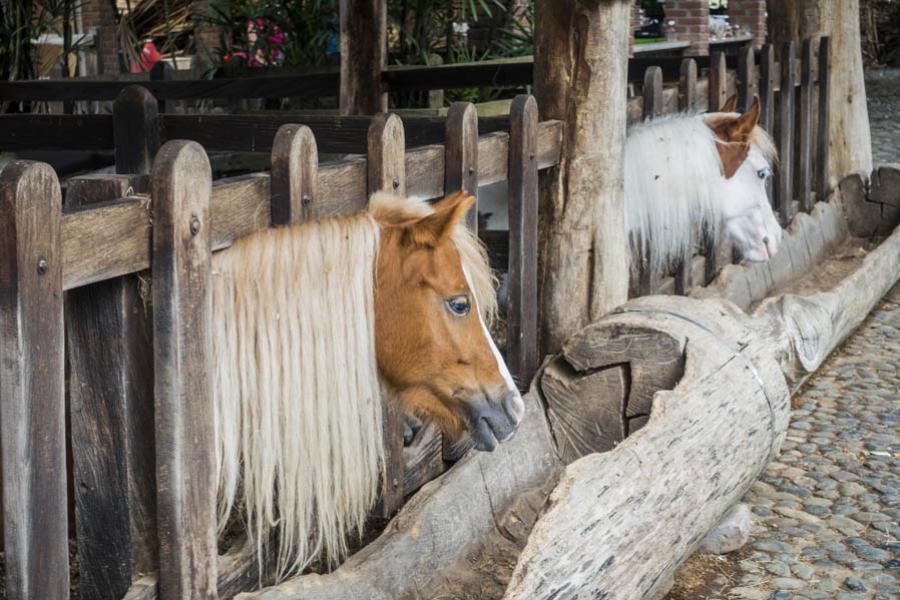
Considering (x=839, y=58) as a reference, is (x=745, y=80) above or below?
below

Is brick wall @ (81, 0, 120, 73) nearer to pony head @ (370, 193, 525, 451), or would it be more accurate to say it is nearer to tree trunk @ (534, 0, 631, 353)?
tree trunk @ (534, 0, 631, 353)

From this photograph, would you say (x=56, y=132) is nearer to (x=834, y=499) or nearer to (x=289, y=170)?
(x=289, y=170)

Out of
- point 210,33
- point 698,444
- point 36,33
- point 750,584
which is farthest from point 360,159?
point 210,33

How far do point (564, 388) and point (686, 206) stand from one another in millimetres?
1793

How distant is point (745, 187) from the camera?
5652 millimetres

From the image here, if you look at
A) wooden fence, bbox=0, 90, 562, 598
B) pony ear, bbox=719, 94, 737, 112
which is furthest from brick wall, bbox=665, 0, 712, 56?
wooden fence, bbox=0, 90, 562, 598

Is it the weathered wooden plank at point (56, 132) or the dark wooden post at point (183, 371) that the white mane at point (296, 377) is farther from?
the weathered wooden plank at point (56, 132)

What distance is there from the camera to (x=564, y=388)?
152 inches

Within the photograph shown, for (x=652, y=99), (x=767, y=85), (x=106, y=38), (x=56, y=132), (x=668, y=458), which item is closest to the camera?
(x=668, y=458)

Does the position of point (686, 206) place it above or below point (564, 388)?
above

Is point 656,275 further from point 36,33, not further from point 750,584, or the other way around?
point 36,33

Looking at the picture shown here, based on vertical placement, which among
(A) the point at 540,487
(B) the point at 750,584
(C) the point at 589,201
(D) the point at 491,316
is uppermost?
(C) the point at 589,201

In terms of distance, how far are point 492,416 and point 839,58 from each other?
6.14 metres

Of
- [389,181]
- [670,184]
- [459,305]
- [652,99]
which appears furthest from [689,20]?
[459,305]
